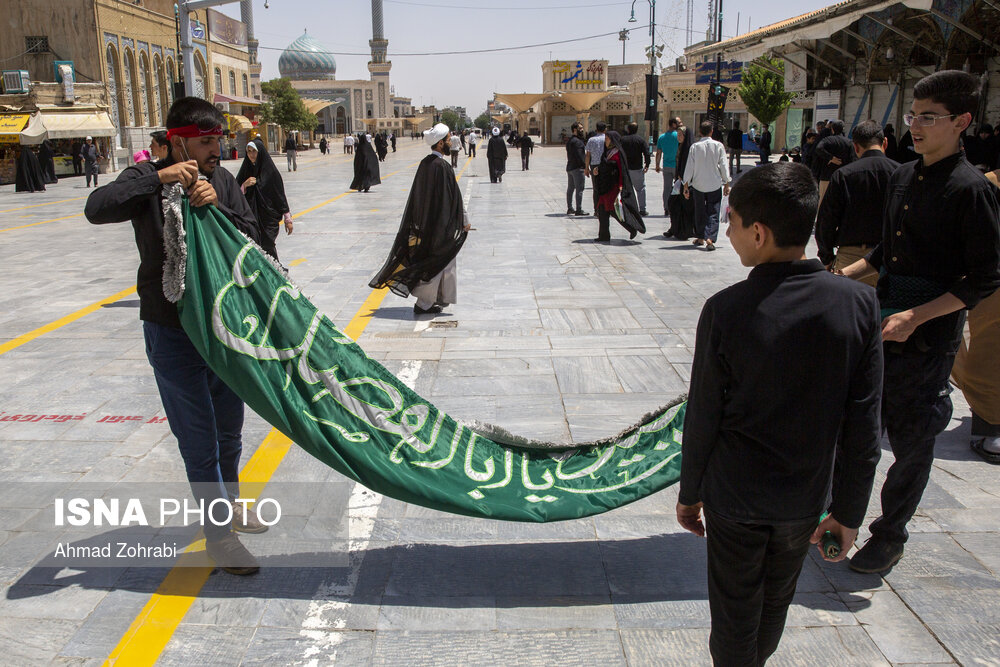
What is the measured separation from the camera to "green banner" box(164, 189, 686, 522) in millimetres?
3176

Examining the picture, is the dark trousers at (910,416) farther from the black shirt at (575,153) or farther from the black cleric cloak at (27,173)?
the black cleric cloak at (27,173)

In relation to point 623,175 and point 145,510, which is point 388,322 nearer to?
point 145,510

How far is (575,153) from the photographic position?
15586 mm

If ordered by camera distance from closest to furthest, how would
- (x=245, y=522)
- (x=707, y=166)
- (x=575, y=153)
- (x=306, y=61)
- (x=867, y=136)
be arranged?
(x=245, y=522) → (x=867, y=136) → (x=707, y=166) → (x=575, y=153) → (x=306, y=61)

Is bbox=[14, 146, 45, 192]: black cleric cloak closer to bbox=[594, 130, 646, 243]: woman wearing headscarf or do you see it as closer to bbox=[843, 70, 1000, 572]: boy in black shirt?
bbox=[594, 130, 646, 243]: woman wearing headscarf

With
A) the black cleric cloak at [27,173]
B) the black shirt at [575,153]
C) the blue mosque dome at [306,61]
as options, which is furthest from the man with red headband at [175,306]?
the blue mosque dome at [306,61]

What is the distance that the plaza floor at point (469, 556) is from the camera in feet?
9.53

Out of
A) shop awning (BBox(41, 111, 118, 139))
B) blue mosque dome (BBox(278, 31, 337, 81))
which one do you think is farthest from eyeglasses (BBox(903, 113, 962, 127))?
blue mosque dome (BBox(278, 31, 337, 81))

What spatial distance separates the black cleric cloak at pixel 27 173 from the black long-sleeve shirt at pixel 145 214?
25001 millimetres

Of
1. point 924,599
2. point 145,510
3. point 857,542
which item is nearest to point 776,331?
point 924,599

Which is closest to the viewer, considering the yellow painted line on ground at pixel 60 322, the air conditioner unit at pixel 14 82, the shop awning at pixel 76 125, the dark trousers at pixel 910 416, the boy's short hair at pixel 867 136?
the dark trousers at pixel 910 416

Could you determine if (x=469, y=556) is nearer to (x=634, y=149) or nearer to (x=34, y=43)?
(x=634, y=149)

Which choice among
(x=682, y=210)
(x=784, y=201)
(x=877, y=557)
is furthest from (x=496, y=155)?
(x=784, y=201)

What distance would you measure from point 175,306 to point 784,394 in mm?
2358
